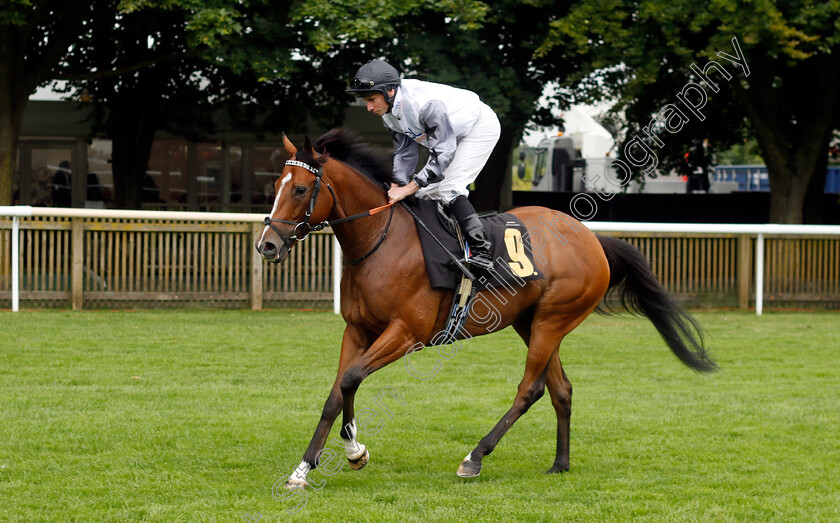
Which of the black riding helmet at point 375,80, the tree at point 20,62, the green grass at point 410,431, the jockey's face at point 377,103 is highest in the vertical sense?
the tree at point 20,62

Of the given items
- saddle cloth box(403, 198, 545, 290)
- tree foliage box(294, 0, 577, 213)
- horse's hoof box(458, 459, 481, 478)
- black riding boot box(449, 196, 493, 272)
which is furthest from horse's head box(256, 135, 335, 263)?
tree foliage box(294, 0, 577, 213)

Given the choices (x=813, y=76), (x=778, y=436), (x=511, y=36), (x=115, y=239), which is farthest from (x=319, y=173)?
A: (x=813, y=76)

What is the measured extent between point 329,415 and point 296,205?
3.53 ft

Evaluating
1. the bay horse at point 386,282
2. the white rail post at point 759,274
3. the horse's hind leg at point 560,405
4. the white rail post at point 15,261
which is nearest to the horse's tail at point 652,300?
the bay horse at point 386,282

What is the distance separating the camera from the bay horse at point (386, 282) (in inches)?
191

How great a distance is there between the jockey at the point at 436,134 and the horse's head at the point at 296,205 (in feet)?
1.41

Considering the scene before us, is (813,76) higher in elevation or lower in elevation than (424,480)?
higher

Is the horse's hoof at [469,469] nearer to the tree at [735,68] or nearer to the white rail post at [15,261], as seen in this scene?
the tree at [735,68]

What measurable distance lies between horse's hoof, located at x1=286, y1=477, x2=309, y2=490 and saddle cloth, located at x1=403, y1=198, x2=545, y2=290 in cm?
123

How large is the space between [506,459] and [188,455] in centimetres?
181

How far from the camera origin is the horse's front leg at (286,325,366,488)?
4.75 meters

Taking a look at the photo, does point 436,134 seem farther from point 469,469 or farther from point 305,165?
point 469,469

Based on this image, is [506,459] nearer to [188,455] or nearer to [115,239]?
[188,455]

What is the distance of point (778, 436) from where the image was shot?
20.4 ft
